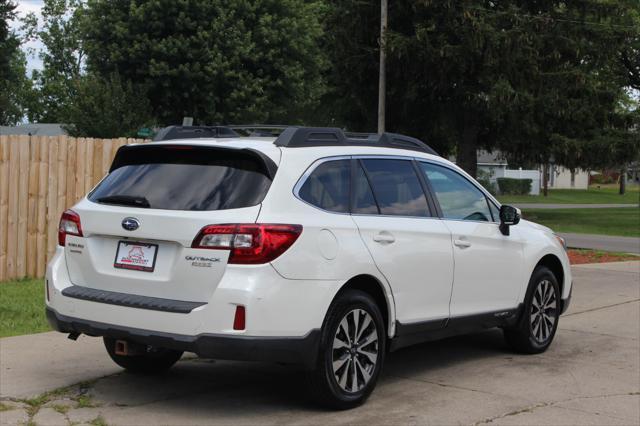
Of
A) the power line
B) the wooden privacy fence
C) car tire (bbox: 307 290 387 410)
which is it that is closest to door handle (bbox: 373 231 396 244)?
car tire (bbox: 307 290 387 410)

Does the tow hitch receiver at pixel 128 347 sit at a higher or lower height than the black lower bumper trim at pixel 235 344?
lower

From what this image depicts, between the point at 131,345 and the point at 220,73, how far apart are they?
88.8 feet

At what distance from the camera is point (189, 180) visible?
5.61 m

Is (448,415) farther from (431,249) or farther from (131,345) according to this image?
(131,345)

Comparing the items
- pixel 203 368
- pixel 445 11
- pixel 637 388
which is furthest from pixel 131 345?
pixel 445 11

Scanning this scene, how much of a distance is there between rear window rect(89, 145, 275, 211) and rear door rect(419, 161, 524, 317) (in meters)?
1.85

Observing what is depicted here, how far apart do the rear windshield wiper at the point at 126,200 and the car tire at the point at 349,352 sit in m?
1.40

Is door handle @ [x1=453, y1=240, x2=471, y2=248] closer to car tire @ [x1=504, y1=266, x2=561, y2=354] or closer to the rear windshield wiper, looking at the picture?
car tire @ [x1=504, y1=266, x2=561, y2=354]

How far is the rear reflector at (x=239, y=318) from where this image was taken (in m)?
5.13

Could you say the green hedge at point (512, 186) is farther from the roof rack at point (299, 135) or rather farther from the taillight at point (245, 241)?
the taillight at point (245, 241)

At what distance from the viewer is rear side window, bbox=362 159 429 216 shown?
6293 millimetres

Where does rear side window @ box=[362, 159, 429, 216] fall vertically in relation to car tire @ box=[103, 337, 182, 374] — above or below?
above

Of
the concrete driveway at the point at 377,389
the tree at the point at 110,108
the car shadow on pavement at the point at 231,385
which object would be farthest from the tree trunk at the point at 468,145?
the car shadow on pavement at the point at 231,385

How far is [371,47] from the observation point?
1225 inches
